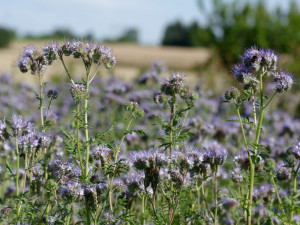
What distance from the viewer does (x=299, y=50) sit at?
19.4m


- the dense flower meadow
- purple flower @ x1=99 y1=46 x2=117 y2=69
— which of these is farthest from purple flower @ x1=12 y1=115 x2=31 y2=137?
purple flower @ x1=99 y1=46 x2=117 y2=69

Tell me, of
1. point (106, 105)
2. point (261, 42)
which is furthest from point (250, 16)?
point (106, 105)

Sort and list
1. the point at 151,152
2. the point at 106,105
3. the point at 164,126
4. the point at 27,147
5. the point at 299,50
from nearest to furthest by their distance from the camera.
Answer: the point at 151,152
the point at 27,147
the point at 164,126
the point at 106,105
the point at 299,50

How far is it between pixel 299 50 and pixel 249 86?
16.9 meters

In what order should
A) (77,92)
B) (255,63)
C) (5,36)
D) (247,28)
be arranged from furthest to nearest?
(5,36), (247,28), (255,63), (77,92)

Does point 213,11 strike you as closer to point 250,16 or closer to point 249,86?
point 250,16

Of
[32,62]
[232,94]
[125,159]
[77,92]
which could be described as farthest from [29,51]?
[232,94]

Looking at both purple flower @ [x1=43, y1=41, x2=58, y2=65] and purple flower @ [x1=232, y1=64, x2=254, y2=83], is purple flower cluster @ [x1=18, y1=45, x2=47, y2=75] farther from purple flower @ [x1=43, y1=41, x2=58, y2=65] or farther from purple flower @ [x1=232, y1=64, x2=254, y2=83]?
purple flower @ [x1=232, y1=64, x2=254, y2=83]

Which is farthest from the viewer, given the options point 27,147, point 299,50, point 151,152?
point 299,50

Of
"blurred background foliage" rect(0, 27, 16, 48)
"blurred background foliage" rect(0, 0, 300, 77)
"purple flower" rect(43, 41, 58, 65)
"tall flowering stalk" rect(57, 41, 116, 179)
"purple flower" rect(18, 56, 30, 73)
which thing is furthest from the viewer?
"blurred background foliage" rect(0, 27, 16, 48)

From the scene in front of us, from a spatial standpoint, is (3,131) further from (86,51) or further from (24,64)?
(86,51)

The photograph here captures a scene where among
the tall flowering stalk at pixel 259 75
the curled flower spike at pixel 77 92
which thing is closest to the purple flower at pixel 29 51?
the curled flower spike at pixel 77 92

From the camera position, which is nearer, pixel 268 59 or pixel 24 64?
pixel 268 59

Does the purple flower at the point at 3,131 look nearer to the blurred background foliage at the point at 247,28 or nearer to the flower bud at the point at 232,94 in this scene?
the flower bud at the point at 232,94
